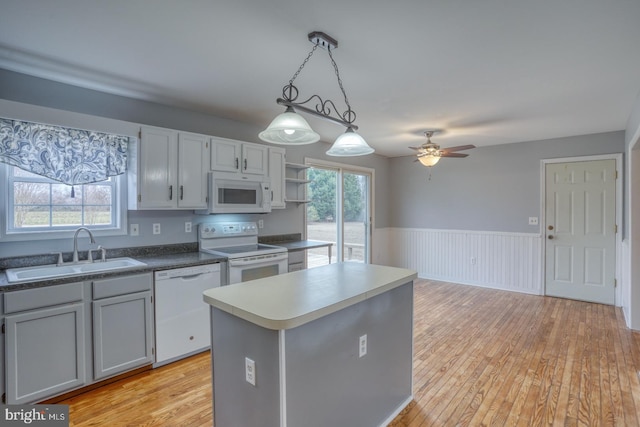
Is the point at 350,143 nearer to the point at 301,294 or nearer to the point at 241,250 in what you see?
the point at 301,294

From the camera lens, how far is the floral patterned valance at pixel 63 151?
2298 mm

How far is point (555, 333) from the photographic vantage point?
136 inches

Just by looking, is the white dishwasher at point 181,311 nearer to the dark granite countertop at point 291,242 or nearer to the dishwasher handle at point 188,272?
the dishwasher handle at point 188,272

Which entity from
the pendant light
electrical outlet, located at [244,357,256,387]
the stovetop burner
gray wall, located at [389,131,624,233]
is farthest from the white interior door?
electrical outlet, located at [244,357,256,387]

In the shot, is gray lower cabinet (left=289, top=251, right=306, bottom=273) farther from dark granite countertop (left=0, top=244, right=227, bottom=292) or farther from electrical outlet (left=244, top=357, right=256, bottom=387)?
electrical outlet (left=244, top=357, right=256, bottom=387)

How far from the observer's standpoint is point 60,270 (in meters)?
2.48

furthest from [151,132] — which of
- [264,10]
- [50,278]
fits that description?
[264,10]

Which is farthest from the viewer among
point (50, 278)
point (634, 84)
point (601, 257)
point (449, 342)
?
point (601, 257)

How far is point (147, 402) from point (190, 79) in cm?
246

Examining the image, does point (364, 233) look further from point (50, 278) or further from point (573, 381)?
point (50, 278)

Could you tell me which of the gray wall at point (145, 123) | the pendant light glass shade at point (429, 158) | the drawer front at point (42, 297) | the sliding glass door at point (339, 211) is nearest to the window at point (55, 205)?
the gray wall at point (145, 123)

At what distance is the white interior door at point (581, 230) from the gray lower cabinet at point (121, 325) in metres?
5.31

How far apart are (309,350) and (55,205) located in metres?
2.56

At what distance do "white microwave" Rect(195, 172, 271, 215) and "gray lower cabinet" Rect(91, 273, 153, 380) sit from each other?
1000mm
